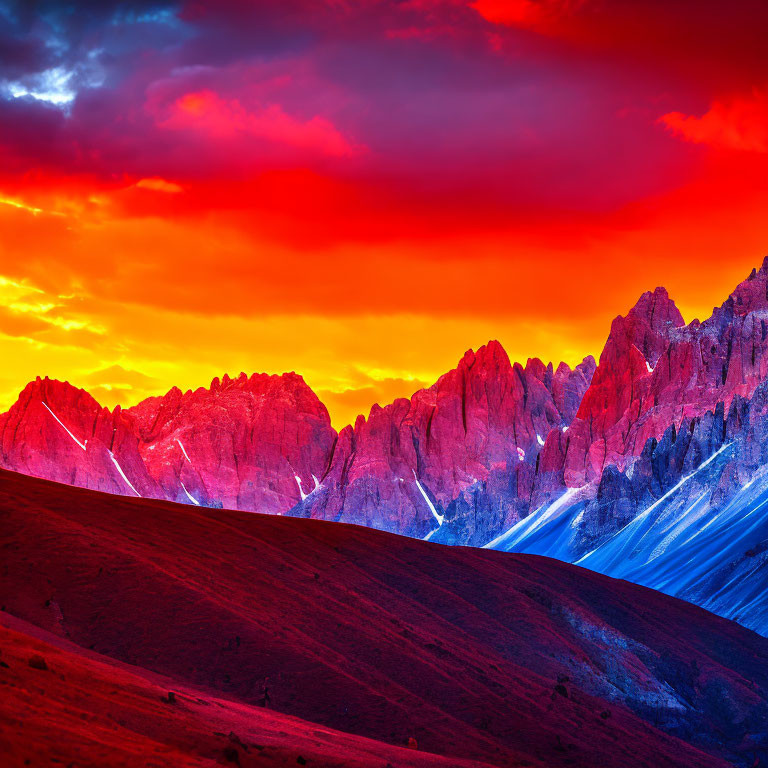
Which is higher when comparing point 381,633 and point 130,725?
point 381,633

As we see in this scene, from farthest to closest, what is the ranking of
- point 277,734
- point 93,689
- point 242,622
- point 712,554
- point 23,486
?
point 712,554, point 23,486, point 242,622, point 277,734, point 93,689

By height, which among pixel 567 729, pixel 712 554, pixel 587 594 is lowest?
pixel 567 729

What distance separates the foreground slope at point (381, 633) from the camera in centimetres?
4912

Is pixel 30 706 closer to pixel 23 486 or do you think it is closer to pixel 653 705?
pixel 23 486

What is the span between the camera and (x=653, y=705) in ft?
234

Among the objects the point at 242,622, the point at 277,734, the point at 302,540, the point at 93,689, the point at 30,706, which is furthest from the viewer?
the point at 302,540

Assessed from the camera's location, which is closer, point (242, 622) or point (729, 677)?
point (242, 622)

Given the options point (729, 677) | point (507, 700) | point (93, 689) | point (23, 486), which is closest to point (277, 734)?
point (93, 689)

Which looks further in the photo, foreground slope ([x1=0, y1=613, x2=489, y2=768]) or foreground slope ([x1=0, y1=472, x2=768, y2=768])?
foreground slope ([x1=0, y1=472, x2=768, y2=768])

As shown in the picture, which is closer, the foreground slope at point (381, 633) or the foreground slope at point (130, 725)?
the foreground slope at point (130, 725)

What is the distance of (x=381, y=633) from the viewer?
59.7 metres

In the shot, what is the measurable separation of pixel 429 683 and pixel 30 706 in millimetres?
28819

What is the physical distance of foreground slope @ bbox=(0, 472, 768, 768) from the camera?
4912cm

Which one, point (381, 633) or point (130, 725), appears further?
point (381, 633)
